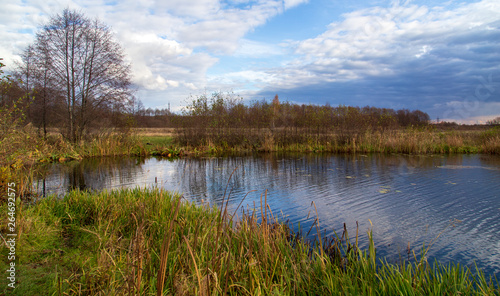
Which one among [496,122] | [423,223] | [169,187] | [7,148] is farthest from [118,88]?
[496,122]

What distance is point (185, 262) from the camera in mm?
3068

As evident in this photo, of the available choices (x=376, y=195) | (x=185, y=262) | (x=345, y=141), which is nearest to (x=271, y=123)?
(x=345, y=141)

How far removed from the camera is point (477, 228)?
5.71 metres

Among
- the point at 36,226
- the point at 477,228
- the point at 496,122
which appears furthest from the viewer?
the point at 496,122

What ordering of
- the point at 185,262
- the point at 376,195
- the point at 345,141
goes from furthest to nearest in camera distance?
the point at 345,141
the point at 376,195
the point at 185,262

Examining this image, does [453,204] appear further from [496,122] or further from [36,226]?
[496,122]

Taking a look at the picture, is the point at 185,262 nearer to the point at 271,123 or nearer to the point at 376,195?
the point at 376,195

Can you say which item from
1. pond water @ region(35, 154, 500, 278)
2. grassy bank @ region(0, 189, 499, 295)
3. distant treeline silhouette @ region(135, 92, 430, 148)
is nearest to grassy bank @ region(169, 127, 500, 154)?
distant treeline silhouette @ region(135, 92, 430, 148)

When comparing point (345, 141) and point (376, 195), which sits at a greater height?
point (345, 141)

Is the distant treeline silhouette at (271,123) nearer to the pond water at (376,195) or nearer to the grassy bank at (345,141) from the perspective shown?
the grassy bank at (345,141)

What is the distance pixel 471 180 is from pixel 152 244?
11259 mm

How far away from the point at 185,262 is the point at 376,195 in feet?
22.5

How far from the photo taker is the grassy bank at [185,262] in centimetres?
259

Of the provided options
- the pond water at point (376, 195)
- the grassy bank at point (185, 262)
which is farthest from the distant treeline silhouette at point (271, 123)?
the grassy bank at point (185, 262)
